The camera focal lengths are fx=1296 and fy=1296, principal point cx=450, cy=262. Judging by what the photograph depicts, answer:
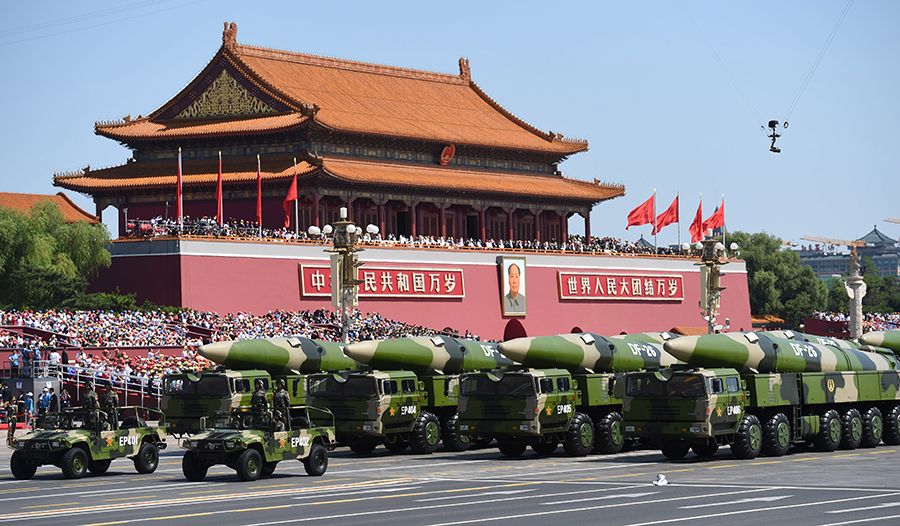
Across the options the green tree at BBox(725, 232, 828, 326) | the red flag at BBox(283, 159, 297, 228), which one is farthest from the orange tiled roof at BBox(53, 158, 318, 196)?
the green tree at BBox(725, 232, 828, 326)

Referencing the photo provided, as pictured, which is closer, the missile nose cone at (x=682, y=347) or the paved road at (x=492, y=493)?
the paved road at (x=492, y=493)

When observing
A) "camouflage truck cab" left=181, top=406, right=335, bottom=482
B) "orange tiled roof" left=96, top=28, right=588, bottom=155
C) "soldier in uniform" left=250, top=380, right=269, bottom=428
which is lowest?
"camouflage truck cab" left=181, top=406, right=335, bottom=482

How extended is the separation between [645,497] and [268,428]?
316 inches

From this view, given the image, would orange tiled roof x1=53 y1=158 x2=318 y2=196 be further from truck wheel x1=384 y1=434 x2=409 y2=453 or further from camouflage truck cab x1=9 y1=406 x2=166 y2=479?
camouflage truck cab x1=9 y1=406 x2=166 y2=479

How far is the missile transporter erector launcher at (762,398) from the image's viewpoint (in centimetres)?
2950

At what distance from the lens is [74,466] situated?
90.2ft

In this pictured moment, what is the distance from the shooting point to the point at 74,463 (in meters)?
27.5

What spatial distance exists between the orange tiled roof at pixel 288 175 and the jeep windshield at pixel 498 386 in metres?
32.1

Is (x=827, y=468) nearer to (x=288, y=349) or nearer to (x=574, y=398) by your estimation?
(x=574, y=398)

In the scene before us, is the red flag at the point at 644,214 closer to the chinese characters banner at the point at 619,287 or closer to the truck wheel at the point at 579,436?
the chinese characters banner at the point at 619,287

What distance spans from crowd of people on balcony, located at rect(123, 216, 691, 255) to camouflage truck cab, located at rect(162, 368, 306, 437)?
2266cm

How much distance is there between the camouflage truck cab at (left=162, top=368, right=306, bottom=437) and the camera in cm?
3366

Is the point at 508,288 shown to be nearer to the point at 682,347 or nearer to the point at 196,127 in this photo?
the point at 196,127

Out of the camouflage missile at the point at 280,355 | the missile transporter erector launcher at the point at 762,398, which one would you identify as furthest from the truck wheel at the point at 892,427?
the camouflage missile at the point at 280,355
